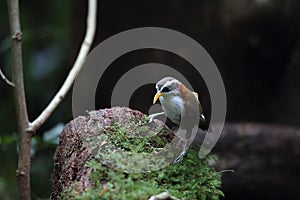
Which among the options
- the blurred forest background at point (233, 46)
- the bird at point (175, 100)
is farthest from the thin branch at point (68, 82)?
the blurred forest background at point (233, 46)

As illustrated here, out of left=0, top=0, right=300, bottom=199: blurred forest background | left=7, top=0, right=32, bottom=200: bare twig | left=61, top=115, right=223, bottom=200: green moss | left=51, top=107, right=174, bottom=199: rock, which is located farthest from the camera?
left=0, top=0, right=300, bottom=199: blurred forest background

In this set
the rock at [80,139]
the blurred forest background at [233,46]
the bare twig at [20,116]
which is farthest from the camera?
the blurred forest background at [233,46]

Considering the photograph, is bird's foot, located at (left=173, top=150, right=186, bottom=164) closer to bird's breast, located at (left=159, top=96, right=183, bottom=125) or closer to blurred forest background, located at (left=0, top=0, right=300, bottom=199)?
bird's breast, located at (left=159, top=96, right=183, bottom=125)

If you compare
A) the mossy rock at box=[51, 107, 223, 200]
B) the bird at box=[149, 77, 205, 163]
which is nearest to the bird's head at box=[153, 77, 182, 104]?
the bird at box=[149, 77, 205, 163]

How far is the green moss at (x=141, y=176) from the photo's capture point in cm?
129

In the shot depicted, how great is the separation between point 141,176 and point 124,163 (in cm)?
6

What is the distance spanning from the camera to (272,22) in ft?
11.7

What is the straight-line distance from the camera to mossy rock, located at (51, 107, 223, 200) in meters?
1.34

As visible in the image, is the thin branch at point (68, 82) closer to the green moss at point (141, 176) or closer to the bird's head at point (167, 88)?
the green moss at point (141, 176)

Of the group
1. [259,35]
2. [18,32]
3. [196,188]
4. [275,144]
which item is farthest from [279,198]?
[18,32]

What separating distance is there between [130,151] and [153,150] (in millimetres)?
90

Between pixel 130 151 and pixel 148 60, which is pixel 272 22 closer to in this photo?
pixel 148 60

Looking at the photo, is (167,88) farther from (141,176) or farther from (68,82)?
(68,82)

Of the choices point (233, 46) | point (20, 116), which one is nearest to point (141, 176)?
point (20, 116)
